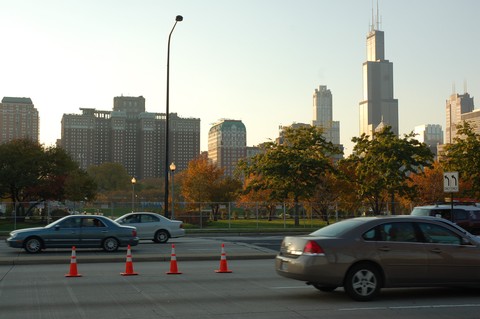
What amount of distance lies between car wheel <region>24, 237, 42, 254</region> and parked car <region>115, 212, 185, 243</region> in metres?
6.31

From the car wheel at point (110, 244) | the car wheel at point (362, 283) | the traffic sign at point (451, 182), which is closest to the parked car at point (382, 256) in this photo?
the car wheel at point (362, 283)

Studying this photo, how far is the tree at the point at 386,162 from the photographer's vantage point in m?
46.0

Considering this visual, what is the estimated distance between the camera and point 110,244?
72.6 ft

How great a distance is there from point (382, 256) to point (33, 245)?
46.3 ft

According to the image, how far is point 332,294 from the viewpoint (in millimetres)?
11945

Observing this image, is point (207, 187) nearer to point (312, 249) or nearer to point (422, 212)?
point (422, 212)

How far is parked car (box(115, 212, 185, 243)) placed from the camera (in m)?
27.7

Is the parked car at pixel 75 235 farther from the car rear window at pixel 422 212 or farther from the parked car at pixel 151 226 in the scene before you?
the car rear window at pixel 422 212

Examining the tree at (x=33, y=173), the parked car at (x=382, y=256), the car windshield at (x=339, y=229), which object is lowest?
the parked car at (x=382, y=256)

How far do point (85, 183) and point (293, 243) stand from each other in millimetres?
45226

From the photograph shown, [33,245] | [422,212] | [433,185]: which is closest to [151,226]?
[33,245]

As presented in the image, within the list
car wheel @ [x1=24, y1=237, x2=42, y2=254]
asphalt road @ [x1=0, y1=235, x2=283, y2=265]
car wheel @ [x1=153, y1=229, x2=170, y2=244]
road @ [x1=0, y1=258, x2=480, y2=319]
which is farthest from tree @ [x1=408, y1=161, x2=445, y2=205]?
road @ [x1=0, y1=258, x2=480, y2=319]

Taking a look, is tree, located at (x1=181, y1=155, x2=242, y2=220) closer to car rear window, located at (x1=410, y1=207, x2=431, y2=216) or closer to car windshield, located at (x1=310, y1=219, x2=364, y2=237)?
car rear window, located at (x1=410, y1=207, x2=431, y2=216)

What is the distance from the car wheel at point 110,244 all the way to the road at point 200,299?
21.0ft
